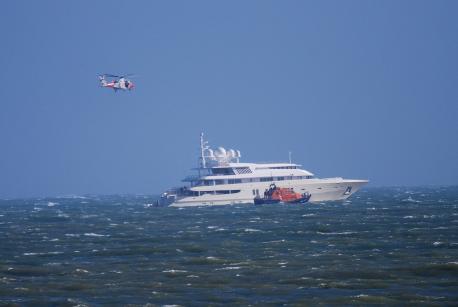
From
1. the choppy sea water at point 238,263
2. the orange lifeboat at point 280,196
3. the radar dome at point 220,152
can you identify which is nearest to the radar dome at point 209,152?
the radar dome at point 220,152

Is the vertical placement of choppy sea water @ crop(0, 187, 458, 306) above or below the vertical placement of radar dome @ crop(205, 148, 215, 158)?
below

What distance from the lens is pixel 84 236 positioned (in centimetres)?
6800

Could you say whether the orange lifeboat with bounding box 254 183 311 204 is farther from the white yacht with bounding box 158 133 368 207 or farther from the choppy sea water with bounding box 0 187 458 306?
the choppy sea water with bounding box 0 187 458 306

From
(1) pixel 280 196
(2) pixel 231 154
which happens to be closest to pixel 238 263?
(1) pixel 280 196

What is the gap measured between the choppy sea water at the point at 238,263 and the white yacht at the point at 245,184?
3151cm

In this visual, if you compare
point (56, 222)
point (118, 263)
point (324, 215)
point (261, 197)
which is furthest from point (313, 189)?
point (118, 263)

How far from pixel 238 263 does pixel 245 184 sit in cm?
6617

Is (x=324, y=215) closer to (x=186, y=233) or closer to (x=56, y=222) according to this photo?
(x=186, y=233)

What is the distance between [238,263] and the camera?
4575cm

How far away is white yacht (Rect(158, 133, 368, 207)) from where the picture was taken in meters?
111

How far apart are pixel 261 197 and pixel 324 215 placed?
26.4 meters

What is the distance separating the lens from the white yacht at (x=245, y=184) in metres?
111

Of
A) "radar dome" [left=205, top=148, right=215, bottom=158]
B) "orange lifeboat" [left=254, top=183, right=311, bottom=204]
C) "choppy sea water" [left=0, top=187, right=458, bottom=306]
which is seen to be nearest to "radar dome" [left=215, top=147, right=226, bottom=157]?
"radar dome" [left=205, top=148, right=215, bottom=158]

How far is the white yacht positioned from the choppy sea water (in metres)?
31.5
